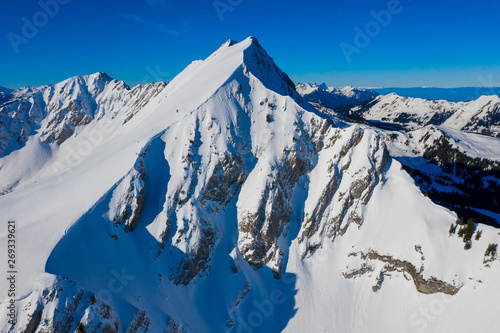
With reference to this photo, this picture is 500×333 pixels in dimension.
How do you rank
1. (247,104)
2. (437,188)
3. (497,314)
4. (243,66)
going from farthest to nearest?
(437,188) → (243,66) → (247,104) → (497,314)

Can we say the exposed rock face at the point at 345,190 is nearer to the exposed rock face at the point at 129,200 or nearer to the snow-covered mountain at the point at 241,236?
the snow-covered mountain at the point at 241,236

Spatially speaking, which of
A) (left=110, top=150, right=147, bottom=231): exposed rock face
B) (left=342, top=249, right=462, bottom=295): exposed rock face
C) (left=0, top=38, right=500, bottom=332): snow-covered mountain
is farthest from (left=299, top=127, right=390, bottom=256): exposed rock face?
(left=110, top=150, right=147, bottom=231): exposed rock face

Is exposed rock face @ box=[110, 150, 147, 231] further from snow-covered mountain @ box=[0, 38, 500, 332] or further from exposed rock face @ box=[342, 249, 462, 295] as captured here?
exposed rock face @ box=[342, 249, 462, 295]

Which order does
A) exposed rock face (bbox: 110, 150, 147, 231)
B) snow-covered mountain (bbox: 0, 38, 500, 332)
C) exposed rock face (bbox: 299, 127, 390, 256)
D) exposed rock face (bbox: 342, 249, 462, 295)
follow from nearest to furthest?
snow-covered mountain (bbox: 0, 38, 500, 332), exposed rock face (bbox: 110, 150, 147, 231), exposed rock face (bbox: 342, 249, 462, 295), exposed rock face (bbox: 299, 127, 390, 256)

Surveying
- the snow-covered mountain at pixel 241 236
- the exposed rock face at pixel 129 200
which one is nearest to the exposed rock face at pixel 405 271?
the snow-covered mountain at pixel 241 236

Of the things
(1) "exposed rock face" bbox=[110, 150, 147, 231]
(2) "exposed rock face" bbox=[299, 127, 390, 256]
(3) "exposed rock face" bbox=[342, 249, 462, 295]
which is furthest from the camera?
(2) "exposed rock face" bbox=[299, 127, 390, 256]

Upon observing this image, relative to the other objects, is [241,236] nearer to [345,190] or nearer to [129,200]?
[129,200]

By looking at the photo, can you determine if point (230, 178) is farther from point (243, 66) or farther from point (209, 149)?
point (243, 66)

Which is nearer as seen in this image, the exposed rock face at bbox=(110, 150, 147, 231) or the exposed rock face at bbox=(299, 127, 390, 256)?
the exposed rock face at bbox=(110, 150, 147, 231)

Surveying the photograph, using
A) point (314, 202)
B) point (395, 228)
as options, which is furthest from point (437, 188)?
point (314, 202)
